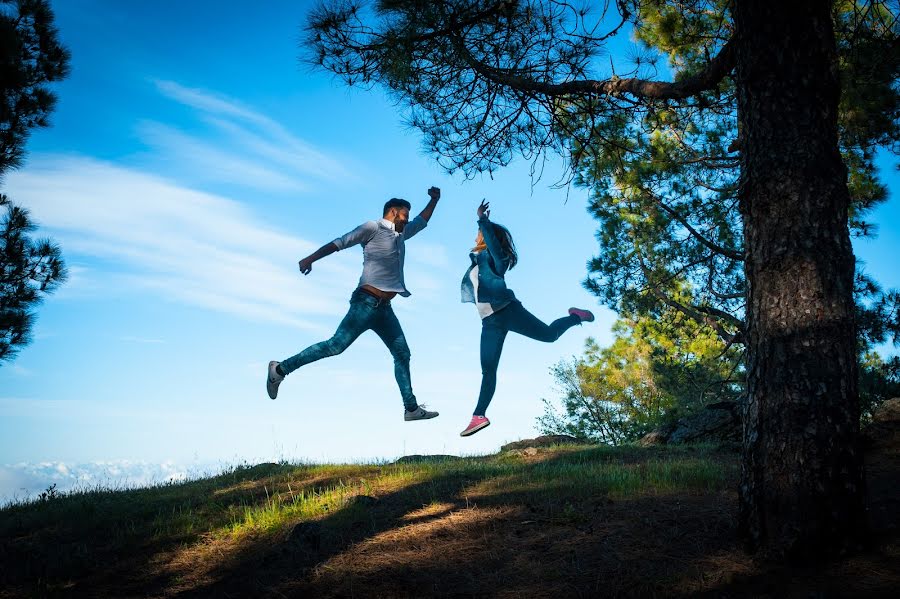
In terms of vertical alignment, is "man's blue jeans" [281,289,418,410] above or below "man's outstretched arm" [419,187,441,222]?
below

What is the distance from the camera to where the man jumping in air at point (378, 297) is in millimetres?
7266

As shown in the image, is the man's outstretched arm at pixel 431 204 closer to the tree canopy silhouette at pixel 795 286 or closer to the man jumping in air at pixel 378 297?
the man jumping in air at pixel 378 297

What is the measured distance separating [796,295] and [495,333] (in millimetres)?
4700

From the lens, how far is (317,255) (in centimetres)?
720

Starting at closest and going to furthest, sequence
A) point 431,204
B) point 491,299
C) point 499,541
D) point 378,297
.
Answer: point 499,541 < point 378,297 < point 431,204 < point 491,299

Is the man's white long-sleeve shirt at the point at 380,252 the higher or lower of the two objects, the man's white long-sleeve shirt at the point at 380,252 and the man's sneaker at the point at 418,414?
the higher

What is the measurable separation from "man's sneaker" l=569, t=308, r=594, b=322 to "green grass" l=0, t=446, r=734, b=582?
181 centimetres

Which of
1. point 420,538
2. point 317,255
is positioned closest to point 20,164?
point 317,255

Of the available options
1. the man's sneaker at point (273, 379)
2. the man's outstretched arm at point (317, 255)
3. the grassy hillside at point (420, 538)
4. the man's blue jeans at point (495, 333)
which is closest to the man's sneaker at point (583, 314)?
the man's blue jeans at point (495, 333)

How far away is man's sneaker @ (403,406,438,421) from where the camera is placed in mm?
7590

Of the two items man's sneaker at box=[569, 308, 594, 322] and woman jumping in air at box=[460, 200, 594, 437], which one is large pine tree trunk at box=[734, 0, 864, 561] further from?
man's sneaker at box=[569, 308, 594, 322]

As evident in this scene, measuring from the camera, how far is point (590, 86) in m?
6.11

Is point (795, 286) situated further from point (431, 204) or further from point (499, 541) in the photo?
point (431, 204)

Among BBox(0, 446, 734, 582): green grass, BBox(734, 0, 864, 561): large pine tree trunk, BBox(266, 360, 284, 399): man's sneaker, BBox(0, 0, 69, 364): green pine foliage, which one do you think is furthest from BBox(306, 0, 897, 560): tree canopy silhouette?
BBox(0, 0, 69, 364): green pine foliage
